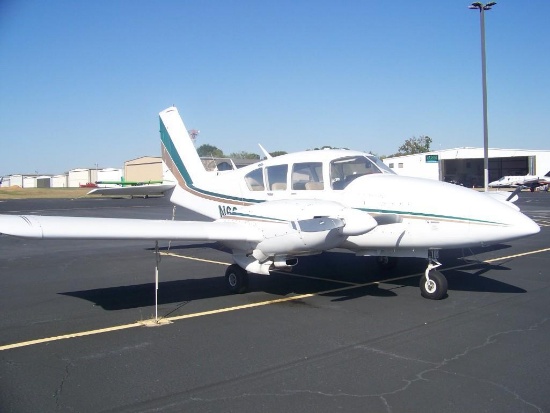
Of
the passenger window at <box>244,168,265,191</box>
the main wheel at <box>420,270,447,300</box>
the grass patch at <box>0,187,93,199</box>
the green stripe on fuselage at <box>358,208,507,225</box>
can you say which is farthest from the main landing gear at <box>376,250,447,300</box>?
the grass patch at <box>0,187,93,199</box>

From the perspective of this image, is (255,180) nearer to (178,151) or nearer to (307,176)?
(307,176)

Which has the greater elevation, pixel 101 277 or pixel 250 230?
pixel 250 230

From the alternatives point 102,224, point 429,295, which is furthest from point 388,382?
point 102,224

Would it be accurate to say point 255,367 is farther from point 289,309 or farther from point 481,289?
point 481,289

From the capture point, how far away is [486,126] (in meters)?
20.6

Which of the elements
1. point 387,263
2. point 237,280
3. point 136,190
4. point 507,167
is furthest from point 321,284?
point 507,167

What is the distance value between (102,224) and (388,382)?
5163 mm

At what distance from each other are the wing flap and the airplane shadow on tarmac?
1.31m

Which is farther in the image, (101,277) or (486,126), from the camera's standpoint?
(486,126)

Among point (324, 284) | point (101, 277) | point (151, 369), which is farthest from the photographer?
point (101, 277)

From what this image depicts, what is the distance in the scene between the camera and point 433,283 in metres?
8.88

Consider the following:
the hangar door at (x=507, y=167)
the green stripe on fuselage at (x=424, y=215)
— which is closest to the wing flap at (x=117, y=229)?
the green stripe on fuselage at (x=424, y=215)

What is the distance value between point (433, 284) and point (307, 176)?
10.5 ft

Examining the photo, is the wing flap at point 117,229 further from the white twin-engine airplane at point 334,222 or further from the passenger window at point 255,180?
the passenger window at point 255,180
